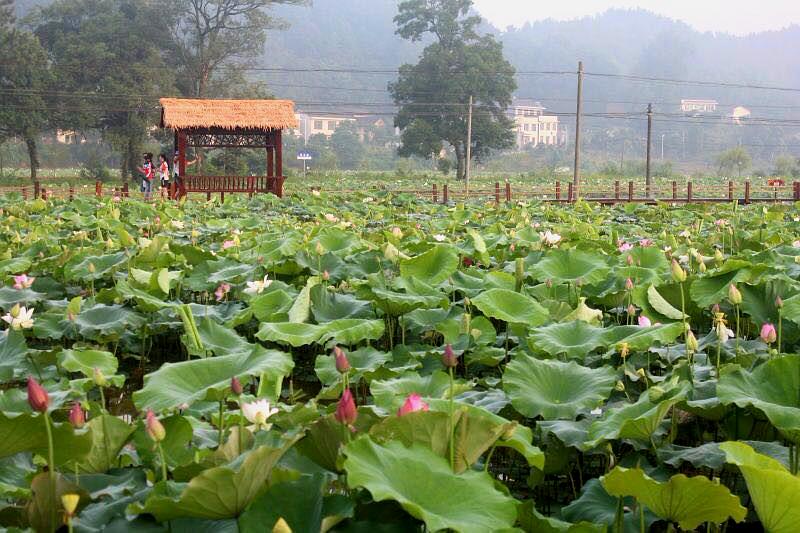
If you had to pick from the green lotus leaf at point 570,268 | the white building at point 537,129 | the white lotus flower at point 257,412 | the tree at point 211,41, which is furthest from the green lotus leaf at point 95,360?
the white building at point 537,129

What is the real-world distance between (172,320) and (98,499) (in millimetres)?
2240

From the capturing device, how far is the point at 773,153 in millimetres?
85938

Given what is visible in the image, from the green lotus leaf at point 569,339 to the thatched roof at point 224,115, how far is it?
50.8 ft

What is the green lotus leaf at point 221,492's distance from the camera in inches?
50.4

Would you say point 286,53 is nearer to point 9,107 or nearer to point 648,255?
point 9,107

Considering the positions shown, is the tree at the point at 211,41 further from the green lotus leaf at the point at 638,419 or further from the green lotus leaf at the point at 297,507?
the green lotus leaf at the point at 297,507

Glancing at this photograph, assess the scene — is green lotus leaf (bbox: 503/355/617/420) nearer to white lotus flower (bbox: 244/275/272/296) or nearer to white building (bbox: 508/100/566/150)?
white lotus flower (bbox: 244/275/272/296)

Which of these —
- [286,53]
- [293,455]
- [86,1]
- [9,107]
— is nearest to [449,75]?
[86,1]

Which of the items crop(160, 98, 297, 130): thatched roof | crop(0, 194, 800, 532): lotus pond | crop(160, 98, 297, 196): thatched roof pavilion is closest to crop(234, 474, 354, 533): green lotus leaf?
crop(0, 194, 800, 532): lotus pond

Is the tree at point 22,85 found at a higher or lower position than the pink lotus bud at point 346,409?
higher

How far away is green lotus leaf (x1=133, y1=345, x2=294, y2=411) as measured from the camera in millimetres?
1799

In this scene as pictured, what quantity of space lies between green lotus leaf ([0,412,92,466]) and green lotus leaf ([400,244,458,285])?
2252 mm

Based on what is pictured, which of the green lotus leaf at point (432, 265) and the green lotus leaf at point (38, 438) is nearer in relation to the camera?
the green lotus leaf at point (38, 438)

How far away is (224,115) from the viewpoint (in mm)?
17969
